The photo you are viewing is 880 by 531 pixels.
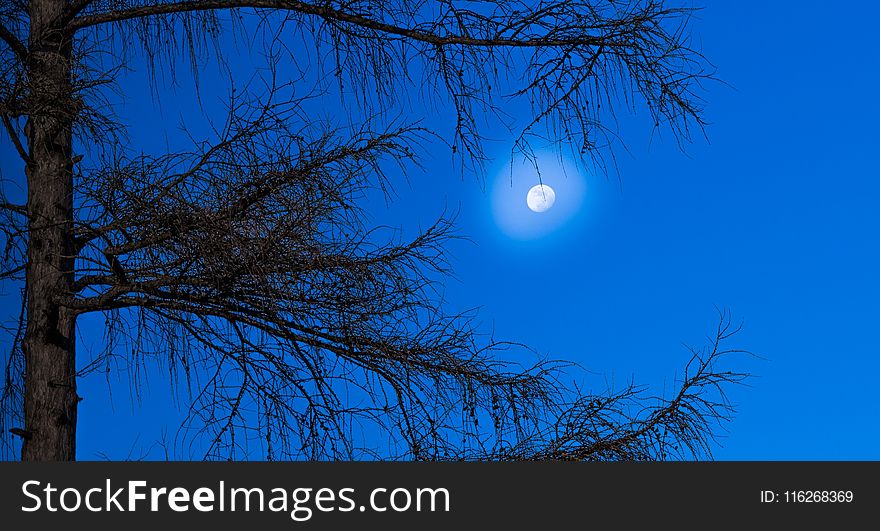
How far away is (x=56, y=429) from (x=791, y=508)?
2.49m

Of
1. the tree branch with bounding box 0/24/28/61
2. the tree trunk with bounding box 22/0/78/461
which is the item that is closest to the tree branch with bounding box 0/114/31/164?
Answer: the tree trunk with bounding box 22/0/78/461

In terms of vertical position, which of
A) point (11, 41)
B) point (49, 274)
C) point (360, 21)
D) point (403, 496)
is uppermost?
point (11, 41)

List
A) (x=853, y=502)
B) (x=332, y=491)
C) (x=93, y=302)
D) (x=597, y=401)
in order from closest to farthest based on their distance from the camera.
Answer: (x=332, y=491) → (x=853, y=502) → (x=597, y=401) → (x=93, y=302)

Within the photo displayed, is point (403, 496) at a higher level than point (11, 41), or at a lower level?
lower

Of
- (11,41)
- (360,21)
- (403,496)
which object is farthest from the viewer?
(11,41)

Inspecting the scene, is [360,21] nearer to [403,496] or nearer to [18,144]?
[18,144]

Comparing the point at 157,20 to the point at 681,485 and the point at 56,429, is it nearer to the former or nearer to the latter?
the point at 56,429

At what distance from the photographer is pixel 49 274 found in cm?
301

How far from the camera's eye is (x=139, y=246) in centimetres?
262

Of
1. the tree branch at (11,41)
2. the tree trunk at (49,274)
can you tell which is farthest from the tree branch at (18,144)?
the tree branch at (11,41)

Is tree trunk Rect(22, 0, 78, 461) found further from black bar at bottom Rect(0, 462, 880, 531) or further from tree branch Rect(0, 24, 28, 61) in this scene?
black bar at bottom Rect(0, 462, 880, 531)

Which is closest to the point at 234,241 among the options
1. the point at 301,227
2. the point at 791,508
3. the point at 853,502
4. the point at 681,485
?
the point at 301,227

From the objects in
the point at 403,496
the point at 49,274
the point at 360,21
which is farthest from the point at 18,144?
the point at 403,496

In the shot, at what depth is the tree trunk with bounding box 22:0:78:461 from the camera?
291 centimetres
